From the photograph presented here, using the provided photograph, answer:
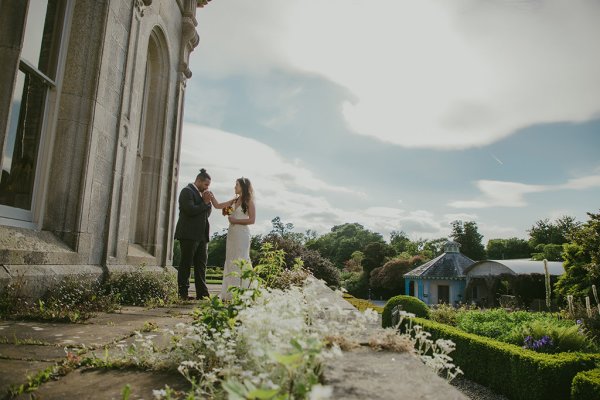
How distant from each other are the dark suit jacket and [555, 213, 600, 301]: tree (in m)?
15.5

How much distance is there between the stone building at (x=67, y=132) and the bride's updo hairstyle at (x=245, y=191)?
1776 mm

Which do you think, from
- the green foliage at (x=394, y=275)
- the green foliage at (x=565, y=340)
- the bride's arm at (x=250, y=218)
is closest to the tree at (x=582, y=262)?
the green foliage at (x=565, y=340)

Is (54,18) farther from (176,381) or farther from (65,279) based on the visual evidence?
(176,381)

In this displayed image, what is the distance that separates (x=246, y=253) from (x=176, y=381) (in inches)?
167

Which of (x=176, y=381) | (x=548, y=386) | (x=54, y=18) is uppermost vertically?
(x=54, y=18)

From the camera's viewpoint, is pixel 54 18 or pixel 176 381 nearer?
pixel 176 381

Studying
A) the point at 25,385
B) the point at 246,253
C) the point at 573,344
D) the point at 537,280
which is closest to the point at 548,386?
the point at 573,344

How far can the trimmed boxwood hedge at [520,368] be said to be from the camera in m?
7.95

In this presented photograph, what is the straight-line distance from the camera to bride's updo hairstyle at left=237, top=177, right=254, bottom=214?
19.9 feet

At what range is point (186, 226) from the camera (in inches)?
245

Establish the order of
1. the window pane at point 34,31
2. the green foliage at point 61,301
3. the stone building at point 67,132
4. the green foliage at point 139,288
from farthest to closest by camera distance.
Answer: the green foliage at point 139,288 < the window pane at point 34,31 < the stone building at point 67,132 < the green foliage at point 61,301

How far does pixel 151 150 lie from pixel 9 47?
397 cm

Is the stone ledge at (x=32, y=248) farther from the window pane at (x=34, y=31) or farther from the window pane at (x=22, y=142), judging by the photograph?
the window pane at (x=34, y=31)

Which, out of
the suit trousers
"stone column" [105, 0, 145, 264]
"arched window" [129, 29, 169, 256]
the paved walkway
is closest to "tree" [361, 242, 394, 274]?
"arched window" [129, 29, 169, 256]
